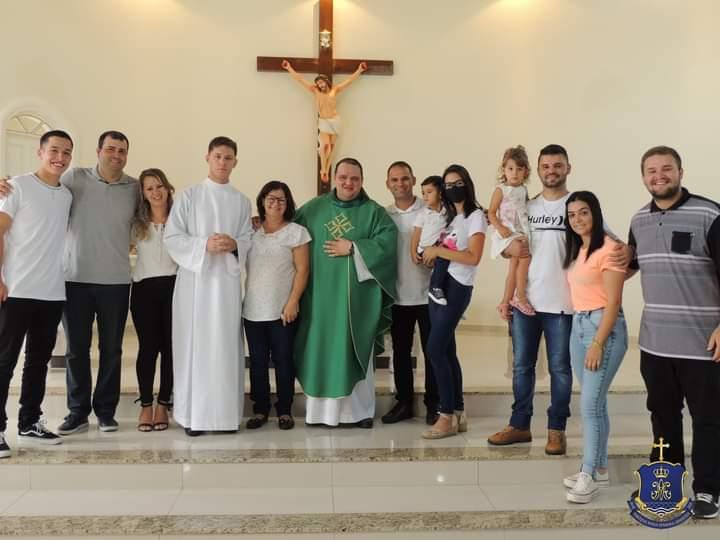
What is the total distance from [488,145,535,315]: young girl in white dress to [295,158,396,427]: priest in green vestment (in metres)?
0.63

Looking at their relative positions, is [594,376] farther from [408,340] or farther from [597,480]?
[408,340]

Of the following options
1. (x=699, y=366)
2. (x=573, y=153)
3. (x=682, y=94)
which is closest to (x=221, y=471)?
(x=699, y=366)

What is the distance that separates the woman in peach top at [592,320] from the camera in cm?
265

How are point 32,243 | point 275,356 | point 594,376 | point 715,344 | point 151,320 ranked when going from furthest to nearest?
point 275,356 → point 151,320 → point 32,243 → point 594,376 → point 715,344

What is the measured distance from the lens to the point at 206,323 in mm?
3412

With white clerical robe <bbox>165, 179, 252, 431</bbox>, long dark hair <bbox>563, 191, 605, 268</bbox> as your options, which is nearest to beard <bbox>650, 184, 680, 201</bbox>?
long dark hair <bbox>563, 191, 605, 268</bbox>

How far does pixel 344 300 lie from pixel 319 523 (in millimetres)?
1284

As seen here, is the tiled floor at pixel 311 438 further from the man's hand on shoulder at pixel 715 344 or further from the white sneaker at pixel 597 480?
the man's hand on shoulder at pixel 715 344

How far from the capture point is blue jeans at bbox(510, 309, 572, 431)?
301 cm

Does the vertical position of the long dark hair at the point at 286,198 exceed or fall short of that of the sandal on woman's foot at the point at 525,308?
it exceeds it

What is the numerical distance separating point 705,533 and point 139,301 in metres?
2.98

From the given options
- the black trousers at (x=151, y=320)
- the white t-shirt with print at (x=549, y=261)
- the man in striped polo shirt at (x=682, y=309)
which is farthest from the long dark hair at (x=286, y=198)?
the man in striped polo shirt at (x=682, y=309)

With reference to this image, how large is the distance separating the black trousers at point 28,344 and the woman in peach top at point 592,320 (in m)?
2.58

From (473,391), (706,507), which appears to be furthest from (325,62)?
(706,507)
